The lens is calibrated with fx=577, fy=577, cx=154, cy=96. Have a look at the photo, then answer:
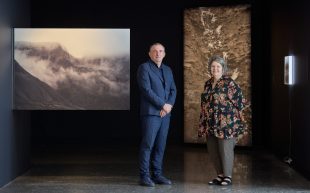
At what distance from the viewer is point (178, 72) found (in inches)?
412

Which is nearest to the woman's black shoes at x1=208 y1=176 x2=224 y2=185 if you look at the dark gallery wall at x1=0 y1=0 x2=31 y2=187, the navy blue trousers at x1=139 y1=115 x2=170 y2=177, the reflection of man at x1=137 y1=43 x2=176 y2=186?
the reflection of man at x1=137 y1=43 x2=176 y2=186

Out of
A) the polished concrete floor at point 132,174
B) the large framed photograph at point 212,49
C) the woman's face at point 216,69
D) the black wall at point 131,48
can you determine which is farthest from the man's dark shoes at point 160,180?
the black wall at point 131,48

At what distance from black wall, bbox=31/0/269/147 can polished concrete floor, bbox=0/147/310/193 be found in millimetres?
1441

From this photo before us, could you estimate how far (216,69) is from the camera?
237 inches

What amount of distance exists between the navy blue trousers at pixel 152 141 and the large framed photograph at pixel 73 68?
1.78 feet

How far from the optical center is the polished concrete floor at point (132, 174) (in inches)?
231

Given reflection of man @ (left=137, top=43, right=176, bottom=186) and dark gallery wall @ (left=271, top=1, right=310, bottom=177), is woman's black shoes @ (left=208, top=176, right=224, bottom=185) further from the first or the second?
dark gallery wall @ (left=271, top=1, right=310, bottom=177)

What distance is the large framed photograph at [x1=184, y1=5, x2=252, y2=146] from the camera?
920 cm

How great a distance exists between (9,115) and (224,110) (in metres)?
2.30

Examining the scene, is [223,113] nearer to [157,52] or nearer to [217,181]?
[217,181]

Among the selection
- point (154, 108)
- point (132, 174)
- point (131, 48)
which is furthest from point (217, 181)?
point (131, 48)

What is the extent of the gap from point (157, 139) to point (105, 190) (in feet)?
2.52

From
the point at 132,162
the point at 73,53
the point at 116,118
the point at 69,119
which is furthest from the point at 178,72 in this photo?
the point at 73,53

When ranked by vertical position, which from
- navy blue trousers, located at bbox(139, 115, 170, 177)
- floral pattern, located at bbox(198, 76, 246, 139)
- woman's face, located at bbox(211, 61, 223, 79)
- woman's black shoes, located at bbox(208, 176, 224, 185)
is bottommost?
woman's black shoes, located at bbox(208, 176, 224, 185)
